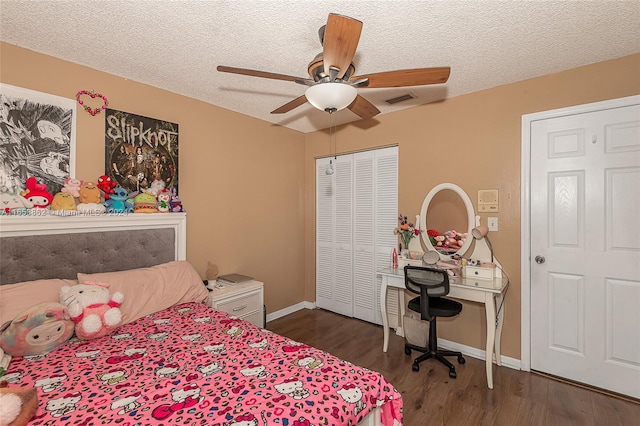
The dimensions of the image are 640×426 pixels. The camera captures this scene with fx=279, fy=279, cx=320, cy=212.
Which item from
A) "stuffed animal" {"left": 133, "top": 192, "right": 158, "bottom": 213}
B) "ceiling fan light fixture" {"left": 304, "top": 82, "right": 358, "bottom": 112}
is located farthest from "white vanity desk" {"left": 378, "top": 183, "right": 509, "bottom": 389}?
"stuffed animal" {"left": 133, "top": 192, "right": 158, "bottom": 213}

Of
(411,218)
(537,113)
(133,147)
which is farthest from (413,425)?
(133,147)

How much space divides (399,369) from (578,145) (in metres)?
2.40

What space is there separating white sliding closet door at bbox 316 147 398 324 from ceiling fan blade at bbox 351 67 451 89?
160cm

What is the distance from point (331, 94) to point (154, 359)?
1.72 m

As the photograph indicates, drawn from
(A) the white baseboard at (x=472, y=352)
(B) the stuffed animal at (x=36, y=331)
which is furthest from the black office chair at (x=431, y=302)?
(B) the stuffed animal at (x=36, y=331)

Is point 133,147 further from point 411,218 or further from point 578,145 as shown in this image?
point 578,145

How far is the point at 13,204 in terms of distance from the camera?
73.9 inches

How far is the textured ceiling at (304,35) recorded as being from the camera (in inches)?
62.1

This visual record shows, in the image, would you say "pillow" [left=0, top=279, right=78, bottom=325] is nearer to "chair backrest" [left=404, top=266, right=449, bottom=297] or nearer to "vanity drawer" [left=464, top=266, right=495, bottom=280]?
"chair backrest" [left=404, top=266, right=449, bottom=297]

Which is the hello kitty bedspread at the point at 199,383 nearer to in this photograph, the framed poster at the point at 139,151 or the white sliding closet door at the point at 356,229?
the framed poster at the point at 139,151

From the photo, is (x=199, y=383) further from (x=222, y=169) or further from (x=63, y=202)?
(x=222, y=169)

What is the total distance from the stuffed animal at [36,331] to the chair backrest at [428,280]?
2435 mm

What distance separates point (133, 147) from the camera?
97.0 inches

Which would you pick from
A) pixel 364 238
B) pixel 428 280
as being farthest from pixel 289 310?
pixel 428 280
